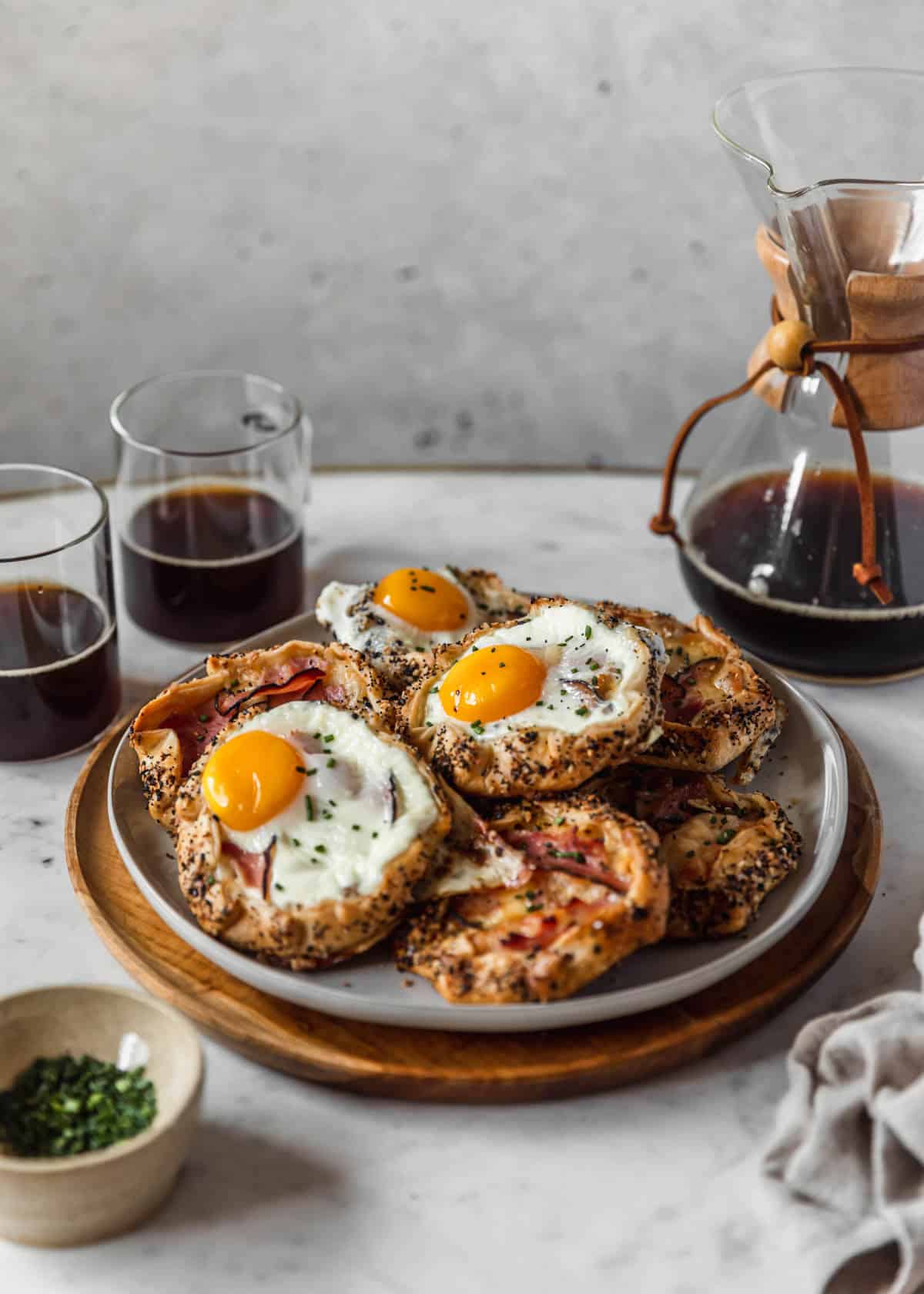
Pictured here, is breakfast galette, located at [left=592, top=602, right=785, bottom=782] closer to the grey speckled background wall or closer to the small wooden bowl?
the small wooden bowl

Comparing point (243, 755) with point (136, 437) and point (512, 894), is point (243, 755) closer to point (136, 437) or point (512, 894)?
point (512, 894)

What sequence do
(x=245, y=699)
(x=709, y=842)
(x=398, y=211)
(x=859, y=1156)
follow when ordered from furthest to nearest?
(x=398, y=211) < (x=245, y=699) < (x=709, y=842) < (x=859, y=1156)

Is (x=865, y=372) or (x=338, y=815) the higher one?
(x=865, y=372)

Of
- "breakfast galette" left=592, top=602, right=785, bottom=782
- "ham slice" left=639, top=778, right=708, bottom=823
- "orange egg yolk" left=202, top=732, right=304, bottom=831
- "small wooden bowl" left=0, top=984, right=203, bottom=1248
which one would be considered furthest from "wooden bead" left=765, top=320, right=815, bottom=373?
"small wooden bowl" left=0, top=984, right=203, bottom=1248

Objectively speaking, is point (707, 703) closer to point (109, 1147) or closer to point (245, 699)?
point (245, 699)

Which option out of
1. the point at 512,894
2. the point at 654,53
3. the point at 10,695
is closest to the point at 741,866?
the point at 512,894

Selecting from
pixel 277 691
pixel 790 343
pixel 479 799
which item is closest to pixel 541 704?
pixel 479 799
